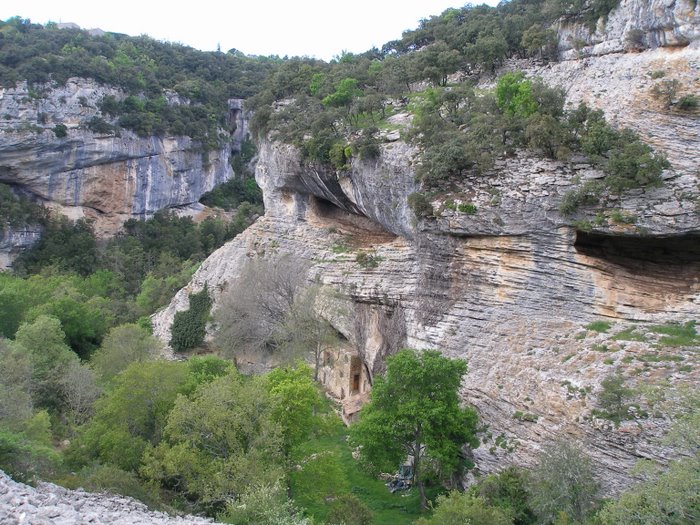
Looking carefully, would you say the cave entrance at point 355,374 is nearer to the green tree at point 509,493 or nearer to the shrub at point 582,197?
the green tree at point 509,493

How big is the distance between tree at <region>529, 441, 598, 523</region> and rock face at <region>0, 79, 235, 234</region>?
1947 inches

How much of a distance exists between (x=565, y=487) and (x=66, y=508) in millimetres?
9985

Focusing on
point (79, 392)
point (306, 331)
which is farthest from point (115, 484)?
point (306, 331)

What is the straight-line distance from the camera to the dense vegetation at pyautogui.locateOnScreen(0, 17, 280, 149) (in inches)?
2072

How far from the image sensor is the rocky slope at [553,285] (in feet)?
47.4

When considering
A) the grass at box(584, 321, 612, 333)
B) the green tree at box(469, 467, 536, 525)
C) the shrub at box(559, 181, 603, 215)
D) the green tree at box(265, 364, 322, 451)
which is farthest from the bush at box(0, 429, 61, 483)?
the shrub at box(559, 181, 603, 215)

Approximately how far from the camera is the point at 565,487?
12078 millimetres

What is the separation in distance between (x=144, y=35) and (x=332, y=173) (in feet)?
212

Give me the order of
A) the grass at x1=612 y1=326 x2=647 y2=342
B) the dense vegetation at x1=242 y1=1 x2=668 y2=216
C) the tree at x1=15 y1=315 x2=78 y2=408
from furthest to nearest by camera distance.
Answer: the tree at x1=15 y1=315 x2=78 y2=408
the dense vegetation at x1=242 y1=1 x2=668 y2=216
the grass at x1=612 y1=326 x2=647 y2=342

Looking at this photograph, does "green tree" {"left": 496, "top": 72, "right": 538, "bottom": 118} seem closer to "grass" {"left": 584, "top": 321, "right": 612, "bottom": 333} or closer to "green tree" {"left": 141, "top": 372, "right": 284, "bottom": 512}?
"grass" {"left": 584, "top": 321, "right": 612, "bottom": 333}

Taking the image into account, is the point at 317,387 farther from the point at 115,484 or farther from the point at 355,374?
the point at 115,484

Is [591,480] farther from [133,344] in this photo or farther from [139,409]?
[133,344]

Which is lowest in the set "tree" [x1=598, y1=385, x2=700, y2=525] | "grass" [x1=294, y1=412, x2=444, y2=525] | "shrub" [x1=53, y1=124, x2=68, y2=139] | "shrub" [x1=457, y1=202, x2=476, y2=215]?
"grass" [x1=294, y1=412, x2=444, y2=525]

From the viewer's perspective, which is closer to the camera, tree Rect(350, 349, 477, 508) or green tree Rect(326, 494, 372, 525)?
green tree Rect(326, 494, 372, 525)
